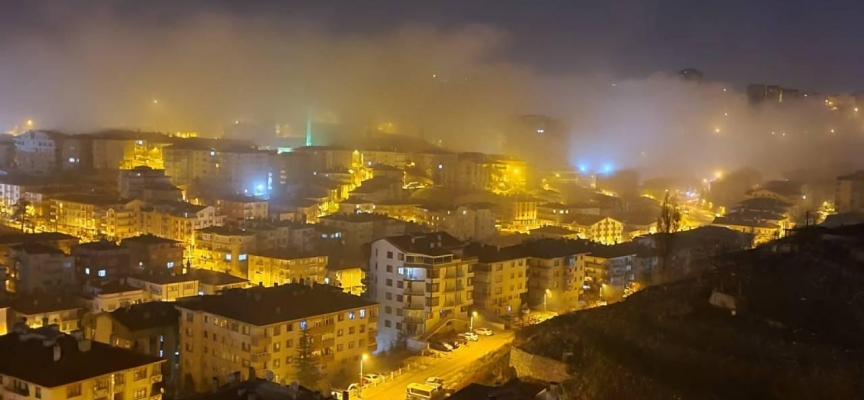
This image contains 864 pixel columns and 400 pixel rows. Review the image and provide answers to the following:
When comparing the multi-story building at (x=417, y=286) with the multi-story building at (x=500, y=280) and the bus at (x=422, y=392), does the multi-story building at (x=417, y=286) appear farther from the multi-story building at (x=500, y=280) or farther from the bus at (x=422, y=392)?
the bus at (x=422, y=392)

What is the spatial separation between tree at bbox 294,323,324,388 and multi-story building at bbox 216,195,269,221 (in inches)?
424

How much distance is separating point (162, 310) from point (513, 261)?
19.7 ft

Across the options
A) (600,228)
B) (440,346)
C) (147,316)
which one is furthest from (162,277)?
(600,228)

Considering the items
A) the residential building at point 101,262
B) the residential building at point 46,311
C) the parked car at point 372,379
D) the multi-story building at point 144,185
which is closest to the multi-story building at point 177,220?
the multi-story building at point 144,185

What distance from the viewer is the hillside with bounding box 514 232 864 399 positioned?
6.30m

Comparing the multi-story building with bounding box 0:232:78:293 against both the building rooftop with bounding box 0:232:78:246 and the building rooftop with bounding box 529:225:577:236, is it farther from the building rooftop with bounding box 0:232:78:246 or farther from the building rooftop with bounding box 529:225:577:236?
the building rooftop with bounding box 529:225:577:236

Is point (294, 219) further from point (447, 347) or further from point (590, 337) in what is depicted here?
point (590, 337)

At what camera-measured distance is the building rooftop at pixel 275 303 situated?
411 inches

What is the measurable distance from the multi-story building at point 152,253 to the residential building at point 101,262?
19 cm

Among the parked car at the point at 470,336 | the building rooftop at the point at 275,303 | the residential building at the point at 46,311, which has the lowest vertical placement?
the parked car at the point at 470,336

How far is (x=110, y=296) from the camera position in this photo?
43.3 feet

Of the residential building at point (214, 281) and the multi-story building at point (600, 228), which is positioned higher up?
the multi-story building at point (600, 228)

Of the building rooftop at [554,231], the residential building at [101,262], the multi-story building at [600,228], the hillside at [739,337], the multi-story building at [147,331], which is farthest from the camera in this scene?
the multi-story building at [600,228]

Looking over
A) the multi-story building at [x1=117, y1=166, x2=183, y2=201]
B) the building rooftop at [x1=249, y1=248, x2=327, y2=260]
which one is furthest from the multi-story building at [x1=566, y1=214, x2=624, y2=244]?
the multi-story building at [x1=117, y1=166, x2=183, y2=201]
